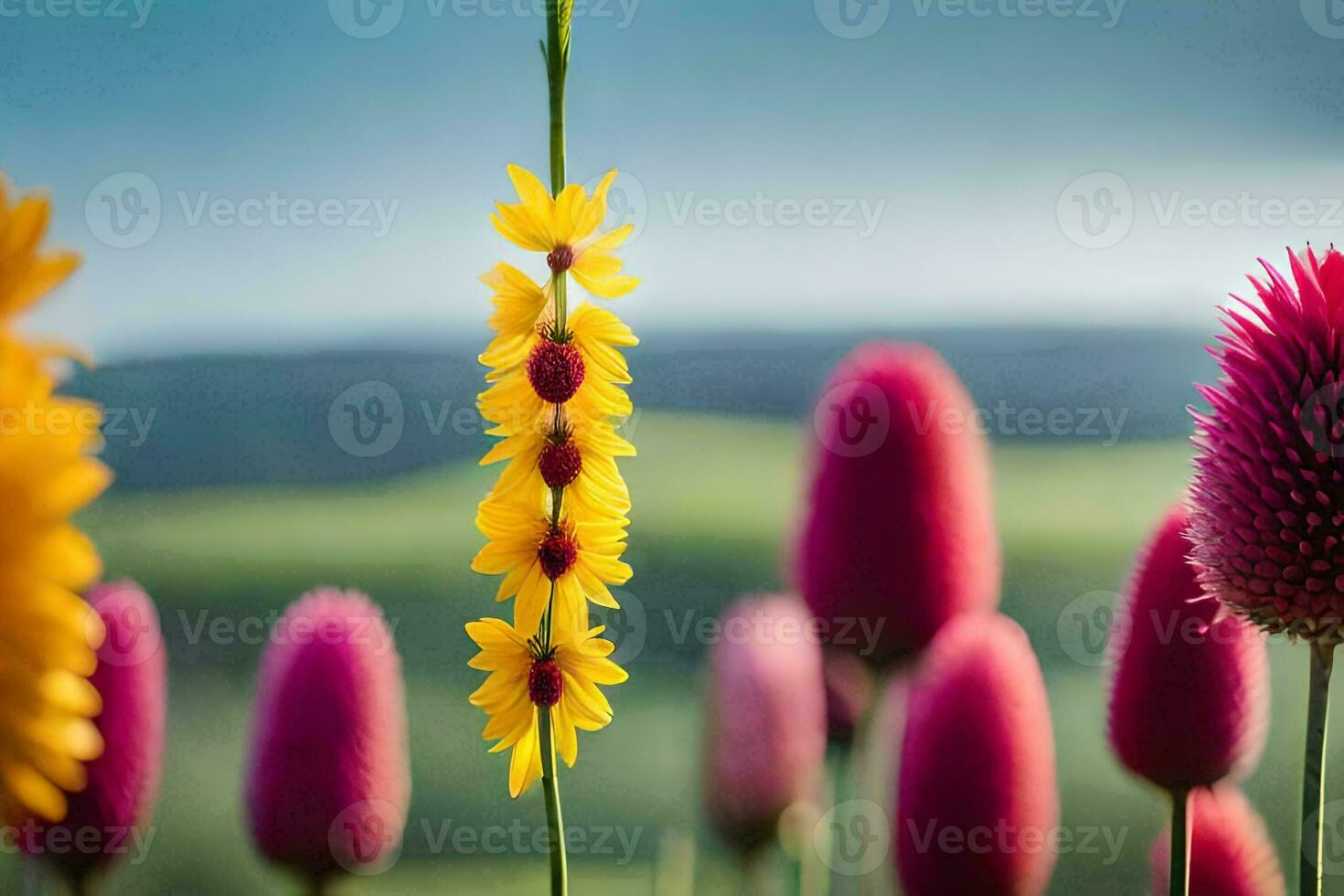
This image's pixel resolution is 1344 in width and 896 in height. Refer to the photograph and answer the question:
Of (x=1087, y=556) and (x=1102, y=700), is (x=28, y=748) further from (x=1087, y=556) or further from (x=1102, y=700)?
(x=1087, y=556)

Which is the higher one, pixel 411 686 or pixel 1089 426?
pixel 1089 426

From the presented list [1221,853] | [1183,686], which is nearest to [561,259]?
[1183,686]

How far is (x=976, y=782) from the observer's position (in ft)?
2.01

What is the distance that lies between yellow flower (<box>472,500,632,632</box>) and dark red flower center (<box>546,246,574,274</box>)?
122 mm

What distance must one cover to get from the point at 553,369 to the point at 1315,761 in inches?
16.9

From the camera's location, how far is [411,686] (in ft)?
3.01

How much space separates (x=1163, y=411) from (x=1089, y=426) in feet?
0.23

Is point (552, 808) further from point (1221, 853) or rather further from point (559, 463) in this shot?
point (1221, 853)

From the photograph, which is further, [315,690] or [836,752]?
[836,752]

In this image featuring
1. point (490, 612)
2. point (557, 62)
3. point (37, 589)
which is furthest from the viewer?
point (490, 612)

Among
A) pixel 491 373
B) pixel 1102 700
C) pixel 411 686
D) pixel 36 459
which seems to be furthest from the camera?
pixel 411 686

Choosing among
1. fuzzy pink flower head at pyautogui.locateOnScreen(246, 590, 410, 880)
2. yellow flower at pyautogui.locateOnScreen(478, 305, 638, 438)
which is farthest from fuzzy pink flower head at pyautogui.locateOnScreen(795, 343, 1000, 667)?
fuzzy pink flower head at pyautogui.locateOnScreen(246, 590, 410, 880)

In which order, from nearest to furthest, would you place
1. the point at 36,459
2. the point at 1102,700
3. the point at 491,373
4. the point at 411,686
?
the point at 36,459
the point at 491,373
the point at 1102,700
the point at 411,686

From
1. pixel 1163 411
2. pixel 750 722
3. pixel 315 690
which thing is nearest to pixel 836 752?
pixel 750 722
